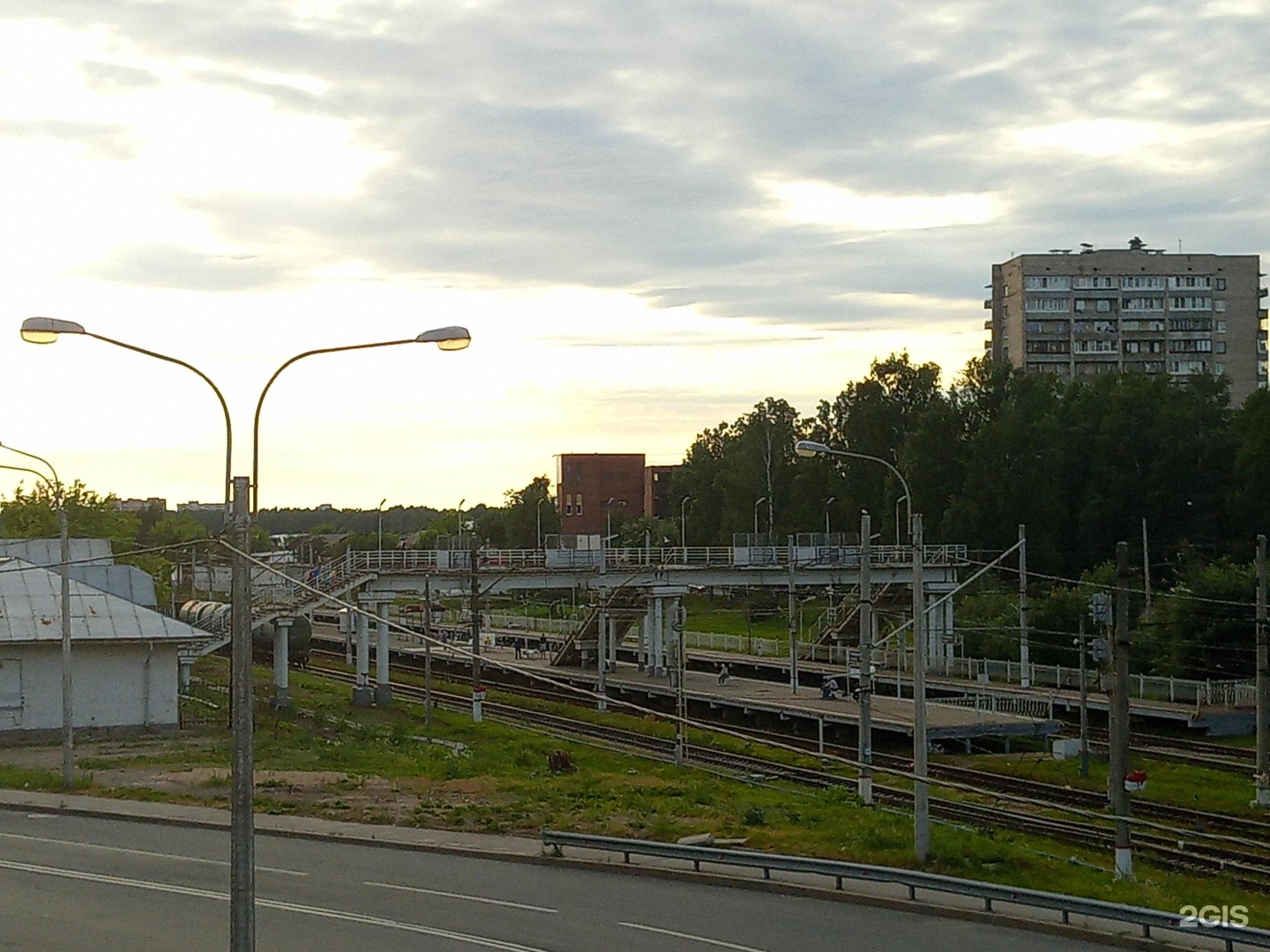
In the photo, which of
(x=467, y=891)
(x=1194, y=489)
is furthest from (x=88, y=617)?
(x=1194, y=489)

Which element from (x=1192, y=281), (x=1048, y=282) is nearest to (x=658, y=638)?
(x=1048, y=282)

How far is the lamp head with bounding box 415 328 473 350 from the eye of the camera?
1353 centimetres

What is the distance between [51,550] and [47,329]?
2063 inches

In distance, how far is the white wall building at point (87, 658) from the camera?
45.9 m

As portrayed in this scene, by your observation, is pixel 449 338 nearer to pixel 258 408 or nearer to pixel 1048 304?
pixel 258 408

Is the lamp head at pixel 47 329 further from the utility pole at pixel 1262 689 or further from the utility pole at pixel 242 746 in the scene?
the utility pole at pixel 1262 689

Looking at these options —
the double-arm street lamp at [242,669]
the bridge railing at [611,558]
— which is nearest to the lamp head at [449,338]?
the double-arm street lamp at [242,669]

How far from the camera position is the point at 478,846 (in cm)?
2703

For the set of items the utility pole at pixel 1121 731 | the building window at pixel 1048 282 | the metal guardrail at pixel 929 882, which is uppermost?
the building window at pixel 1048 282

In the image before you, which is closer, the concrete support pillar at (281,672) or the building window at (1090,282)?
the concrete support pillar at (281,672)

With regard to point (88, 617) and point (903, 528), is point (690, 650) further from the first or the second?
point (88, 617)

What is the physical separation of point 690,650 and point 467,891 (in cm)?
→ 5955

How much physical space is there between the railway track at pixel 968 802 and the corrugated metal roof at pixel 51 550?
14554 millimetres

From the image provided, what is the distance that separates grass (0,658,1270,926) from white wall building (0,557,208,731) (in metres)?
2.47
